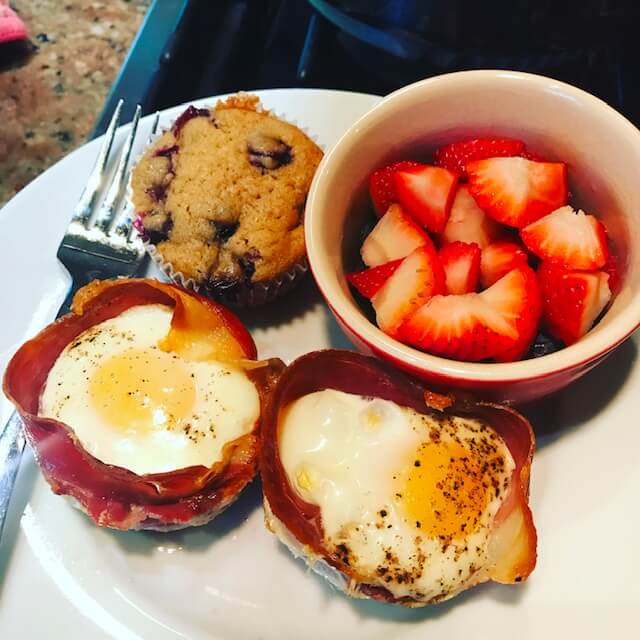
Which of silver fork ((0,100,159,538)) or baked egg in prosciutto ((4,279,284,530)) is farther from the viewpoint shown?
silver fork ((0,100,159,538))

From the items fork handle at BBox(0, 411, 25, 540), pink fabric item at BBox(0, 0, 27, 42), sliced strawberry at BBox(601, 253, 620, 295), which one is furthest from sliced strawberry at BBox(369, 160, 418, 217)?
pink fabric item at BBox(0, 0, 27, 42)

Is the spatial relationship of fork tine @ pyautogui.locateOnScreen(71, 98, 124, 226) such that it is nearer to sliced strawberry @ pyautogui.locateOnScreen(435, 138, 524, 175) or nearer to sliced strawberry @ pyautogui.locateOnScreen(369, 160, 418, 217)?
sliced strawberry @ pyautogui.locateOnScreen(369, 160, 418, 217)

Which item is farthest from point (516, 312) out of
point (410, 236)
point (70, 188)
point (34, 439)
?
point (70, 188)

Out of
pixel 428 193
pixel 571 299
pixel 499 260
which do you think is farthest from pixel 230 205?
pixel 571 299

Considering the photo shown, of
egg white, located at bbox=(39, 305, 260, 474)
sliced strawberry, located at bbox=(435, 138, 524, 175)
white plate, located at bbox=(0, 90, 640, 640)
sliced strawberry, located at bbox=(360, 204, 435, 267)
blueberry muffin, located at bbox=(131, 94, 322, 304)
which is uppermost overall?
sliced strawberry, located at bbox=(435, 138, 524, 175)

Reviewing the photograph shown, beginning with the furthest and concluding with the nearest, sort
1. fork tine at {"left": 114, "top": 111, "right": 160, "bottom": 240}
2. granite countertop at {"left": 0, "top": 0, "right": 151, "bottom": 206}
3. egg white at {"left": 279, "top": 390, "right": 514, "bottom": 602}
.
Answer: granite countertop at {"left": 0, "top": 0, "right": 151, "bottom": 206}, fork tine at {"left": 114, "top": 111, "right": 160, "bottom": 240}, egg white at {"left": 279, "top": 390, "right": 514, "bottom": 602}

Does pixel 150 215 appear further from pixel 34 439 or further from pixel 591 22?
pixel 591 22

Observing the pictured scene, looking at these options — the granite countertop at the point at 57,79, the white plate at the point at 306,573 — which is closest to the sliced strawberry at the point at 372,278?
the white plate at the point at 306,573

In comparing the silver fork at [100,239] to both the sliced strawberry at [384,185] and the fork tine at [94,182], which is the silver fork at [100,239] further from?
the sliced strawberry at [384,185]
